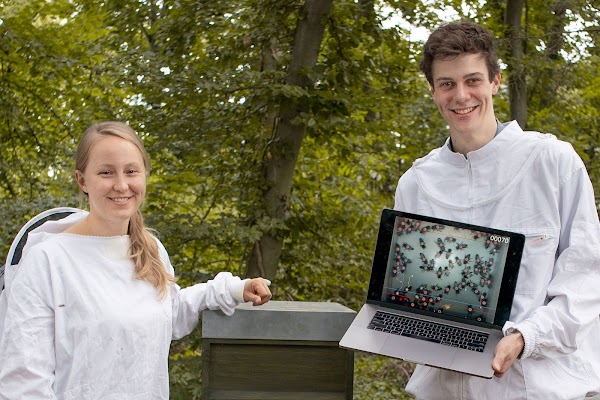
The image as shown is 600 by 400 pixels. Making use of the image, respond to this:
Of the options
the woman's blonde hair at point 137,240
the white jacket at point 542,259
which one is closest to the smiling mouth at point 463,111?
the white jacket at point 542,259

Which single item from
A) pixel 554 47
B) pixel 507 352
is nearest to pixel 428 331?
pixel 507 352

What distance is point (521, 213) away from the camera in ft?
6.91

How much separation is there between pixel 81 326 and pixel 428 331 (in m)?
0.92

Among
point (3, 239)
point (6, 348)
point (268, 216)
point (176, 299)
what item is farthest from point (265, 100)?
point (6, 348)

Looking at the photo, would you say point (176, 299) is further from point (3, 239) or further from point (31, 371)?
point (3, 239)

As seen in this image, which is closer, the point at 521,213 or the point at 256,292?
the point at 521,213

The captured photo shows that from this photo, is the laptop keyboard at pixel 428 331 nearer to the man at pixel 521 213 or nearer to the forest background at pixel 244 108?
the man at pixel 521 213

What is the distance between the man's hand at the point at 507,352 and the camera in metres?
1.90

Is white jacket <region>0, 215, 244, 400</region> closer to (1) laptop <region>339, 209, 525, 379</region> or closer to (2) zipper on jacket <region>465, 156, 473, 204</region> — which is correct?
(1) laptop <region>339, 209, 525, 379</region>

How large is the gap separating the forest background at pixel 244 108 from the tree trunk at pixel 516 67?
14 millimetres

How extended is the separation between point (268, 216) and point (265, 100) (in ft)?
2.92

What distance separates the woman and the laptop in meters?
0.41

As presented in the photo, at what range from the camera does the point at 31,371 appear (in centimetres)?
205

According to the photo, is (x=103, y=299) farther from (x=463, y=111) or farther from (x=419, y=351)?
(x=463, y=111)
